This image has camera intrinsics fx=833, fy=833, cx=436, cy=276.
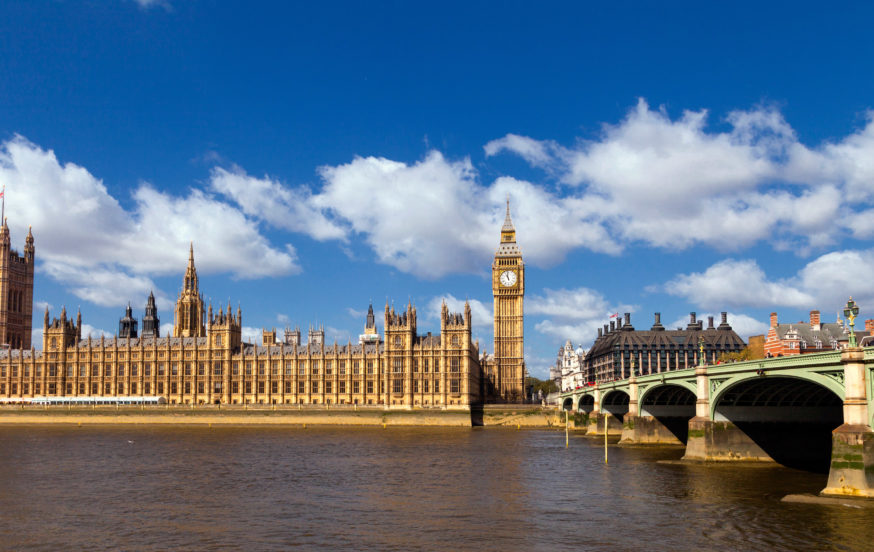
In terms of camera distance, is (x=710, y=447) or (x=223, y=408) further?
(x=223, y=408)

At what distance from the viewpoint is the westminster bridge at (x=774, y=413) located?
139ft

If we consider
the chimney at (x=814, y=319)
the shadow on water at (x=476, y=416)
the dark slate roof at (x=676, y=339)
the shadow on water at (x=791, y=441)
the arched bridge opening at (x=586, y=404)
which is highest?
the chimney at (x=814, y=319)

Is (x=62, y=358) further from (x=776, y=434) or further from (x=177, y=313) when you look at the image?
(x=776, y=434)

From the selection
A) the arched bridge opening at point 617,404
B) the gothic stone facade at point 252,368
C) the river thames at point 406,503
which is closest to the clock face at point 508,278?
the gothic stone facade at point 252,368

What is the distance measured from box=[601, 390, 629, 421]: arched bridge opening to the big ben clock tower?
5437 cm

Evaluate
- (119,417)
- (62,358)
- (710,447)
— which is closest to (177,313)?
(62,358)

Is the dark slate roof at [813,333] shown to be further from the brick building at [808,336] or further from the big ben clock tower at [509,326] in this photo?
the big ben clock tower at [509,326]

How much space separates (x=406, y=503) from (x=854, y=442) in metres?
23.8

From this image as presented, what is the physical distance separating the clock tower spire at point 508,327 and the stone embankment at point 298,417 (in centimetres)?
2585

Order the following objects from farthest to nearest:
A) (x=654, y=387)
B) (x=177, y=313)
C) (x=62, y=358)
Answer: (x=177, y=313) < (x=62, y=358) < (x=654, y=387)

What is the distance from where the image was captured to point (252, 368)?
154 m

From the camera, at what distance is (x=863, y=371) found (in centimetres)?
4278

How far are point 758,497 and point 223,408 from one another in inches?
4252

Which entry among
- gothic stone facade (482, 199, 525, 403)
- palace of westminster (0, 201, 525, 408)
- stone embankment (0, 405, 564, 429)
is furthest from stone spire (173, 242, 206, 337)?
gothic stone facade (482, 199, 525, 403)
